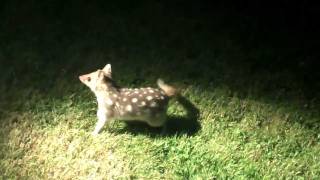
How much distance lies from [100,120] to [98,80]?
0.75 feet

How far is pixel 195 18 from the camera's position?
4.68 m

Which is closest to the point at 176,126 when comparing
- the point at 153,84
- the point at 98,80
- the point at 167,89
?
the point at 167,89

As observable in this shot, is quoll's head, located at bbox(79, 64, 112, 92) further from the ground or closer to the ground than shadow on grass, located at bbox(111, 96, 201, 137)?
further from the ground

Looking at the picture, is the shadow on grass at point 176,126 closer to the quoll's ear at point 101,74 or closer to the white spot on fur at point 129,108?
the white spot on fur at point 129,108

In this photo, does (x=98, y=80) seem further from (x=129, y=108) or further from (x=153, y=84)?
(x=153, y=84)

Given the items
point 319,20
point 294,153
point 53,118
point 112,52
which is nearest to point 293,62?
point 319,20

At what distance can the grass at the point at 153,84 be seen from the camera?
3.62m

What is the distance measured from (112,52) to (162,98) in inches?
32.7

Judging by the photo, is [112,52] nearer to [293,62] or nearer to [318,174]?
[293,62]

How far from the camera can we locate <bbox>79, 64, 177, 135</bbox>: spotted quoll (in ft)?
11.7

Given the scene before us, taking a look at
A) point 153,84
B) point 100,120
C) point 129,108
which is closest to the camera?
point 129,108

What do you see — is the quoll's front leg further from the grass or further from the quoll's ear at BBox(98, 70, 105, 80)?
the quoll's ear at BBox(98, 70, 105, 80)

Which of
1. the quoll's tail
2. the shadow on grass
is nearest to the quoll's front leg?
the shadow on grass

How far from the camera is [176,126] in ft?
12.6
